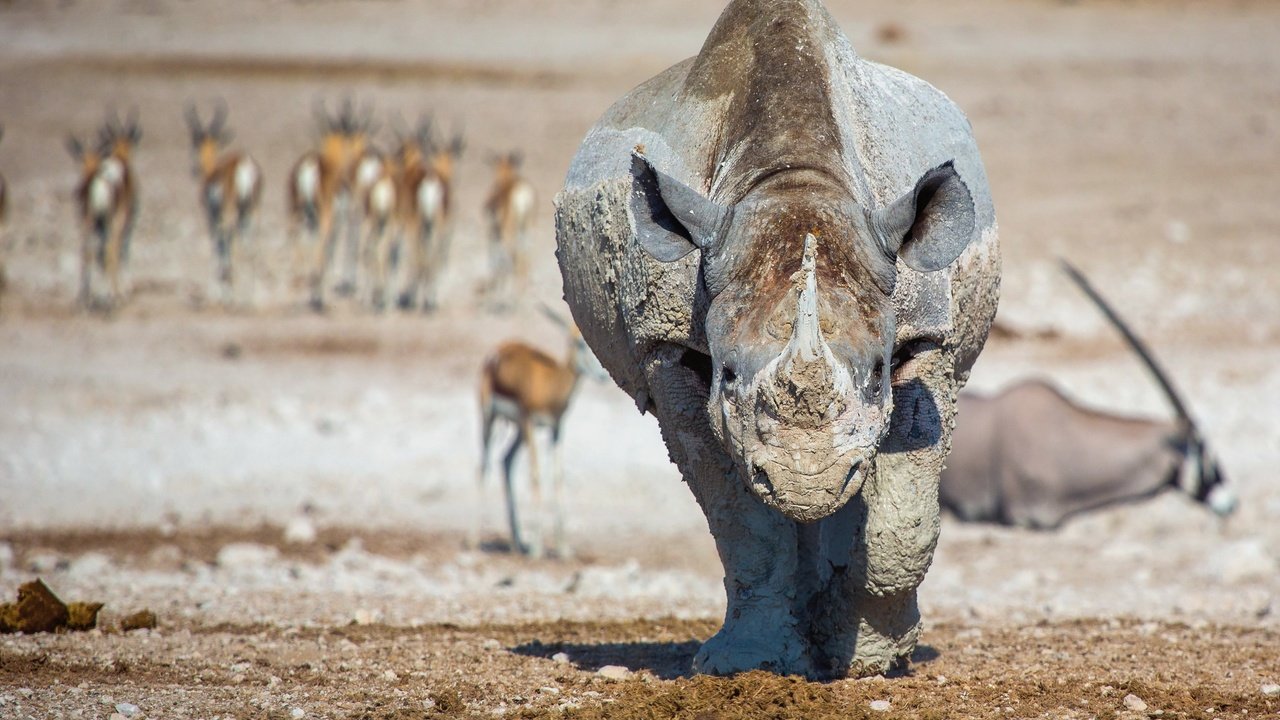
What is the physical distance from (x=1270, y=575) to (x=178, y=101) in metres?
26.9

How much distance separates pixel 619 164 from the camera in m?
5.28

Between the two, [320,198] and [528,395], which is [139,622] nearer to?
[528,395]

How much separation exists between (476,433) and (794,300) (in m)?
10.2

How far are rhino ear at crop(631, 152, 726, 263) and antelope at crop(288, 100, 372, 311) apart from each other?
17.5 m

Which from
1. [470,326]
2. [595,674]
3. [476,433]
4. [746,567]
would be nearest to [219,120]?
[470,326]

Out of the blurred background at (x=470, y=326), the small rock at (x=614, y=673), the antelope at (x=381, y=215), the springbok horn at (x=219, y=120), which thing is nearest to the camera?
the small rock at (x=614, y=673)

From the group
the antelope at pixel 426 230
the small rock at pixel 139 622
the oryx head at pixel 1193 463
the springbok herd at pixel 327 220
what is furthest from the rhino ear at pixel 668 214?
the antelope at pixel 426 230

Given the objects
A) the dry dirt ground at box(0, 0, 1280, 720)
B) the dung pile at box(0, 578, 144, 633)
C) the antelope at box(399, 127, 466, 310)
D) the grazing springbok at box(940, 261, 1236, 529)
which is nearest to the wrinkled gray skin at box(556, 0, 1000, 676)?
the dry dirt ground at box(0, 0, 1280, 720)

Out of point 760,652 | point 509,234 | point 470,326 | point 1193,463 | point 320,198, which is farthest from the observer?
point 320,198

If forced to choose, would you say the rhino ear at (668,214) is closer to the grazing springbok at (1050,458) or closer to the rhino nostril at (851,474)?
the rhino nostril at (851,474)

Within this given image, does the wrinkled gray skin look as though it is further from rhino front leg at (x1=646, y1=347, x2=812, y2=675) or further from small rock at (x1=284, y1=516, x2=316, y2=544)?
small rock at (x1=284, y1=516, x2=316, y2=544)

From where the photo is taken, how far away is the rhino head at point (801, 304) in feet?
12.9

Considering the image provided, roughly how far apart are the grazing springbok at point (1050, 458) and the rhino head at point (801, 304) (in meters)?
8.45

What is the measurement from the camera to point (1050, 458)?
501 inches
